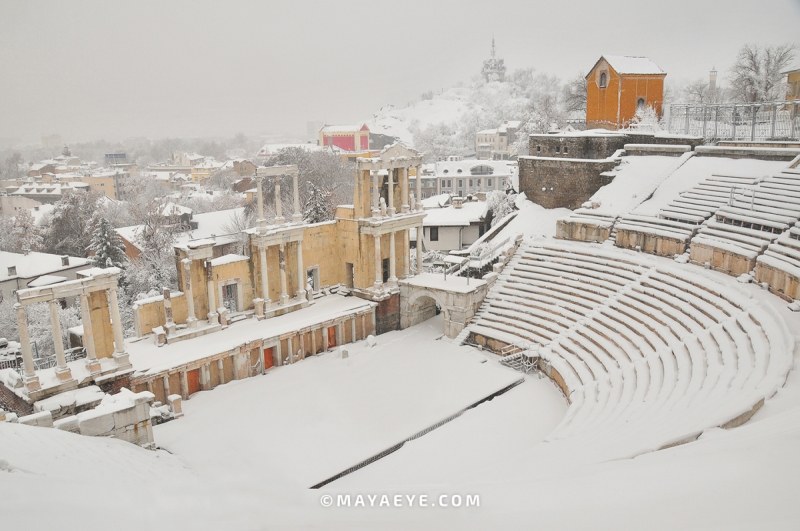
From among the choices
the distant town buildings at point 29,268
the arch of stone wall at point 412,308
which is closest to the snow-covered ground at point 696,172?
the arch of stone wall at point 412,308

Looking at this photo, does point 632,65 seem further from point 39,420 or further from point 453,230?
point 39,420

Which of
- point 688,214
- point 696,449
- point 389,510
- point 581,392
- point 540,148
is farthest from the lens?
point 540,148

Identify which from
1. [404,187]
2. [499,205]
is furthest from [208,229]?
[404,187]

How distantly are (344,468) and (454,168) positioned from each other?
52722mm

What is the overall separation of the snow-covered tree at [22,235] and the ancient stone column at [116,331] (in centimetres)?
2838

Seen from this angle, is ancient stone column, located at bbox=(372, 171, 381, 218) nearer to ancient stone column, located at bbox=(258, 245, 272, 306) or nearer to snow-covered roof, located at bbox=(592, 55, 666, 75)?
ancient stone column, located at bbox=(258, 245, 272, 306)

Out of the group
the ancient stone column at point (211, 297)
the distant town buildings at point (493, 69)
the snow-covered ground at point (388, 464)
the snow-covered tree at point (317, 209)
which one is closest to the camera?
the snow-covered ground at point (388, 464)

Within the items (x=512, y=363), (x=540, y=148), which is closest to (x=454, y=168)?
(x=540, y=148)

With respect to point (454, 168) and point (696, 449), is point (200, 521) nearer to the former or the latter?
point (696, 449)

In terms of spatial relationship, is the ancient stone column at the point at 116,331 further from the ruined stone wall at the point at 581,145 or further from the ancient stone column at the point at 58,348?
the ruined stone wall at the point at 581,145

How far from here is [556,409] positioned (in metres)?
16.4

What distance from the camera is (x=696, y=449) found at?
707 cm

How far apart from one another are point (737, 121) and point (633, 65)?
6.52 m

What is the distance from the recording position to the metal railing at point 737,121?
25.3 m
